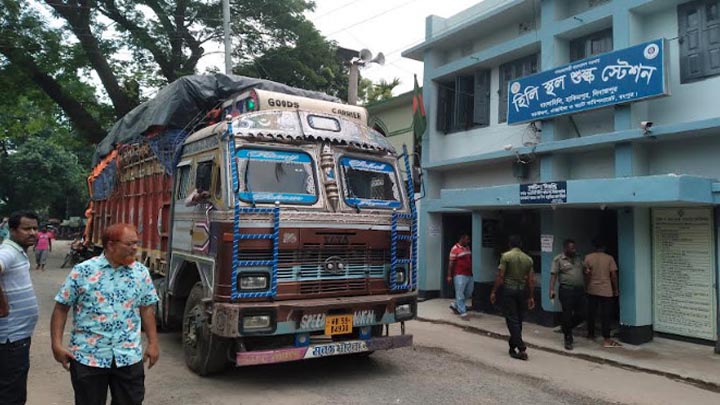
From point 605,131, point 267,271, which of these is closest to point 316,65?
point 605,131

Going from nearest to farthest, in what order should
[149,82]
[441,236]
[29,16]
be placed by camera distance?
[441,236] → [29,16] → [149,82]

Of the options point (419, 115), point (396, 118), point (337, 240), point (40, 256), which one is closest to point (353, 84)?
point (419, 115)

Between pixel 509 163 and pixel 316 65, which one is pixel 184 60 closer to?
pixel 316 65

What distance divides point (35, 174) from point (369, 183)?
3650 centimetres

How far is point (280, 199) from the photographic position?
5.39 meters

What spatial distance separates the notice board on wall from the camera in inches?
297

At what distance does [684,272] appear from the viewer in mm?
7805

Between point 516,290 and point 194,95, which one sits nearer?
point 516,290

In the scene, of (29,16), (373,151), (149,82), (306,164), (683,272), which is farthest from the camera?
(149,82)

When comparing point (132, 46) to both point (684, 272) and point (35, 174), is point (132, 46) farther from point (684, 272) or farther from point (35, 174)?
point (35, 174)

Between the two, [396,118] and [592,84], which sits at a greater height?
[396,118]

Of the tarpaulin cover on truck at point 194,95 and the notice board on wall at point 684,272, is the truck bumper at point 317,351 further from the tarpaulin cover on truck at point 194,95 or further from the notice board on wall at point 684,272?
the notice board on wall at point 684,272

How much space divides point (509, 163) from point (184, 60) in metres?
12.7

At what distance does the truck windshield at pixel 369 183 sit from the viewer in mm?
5949
